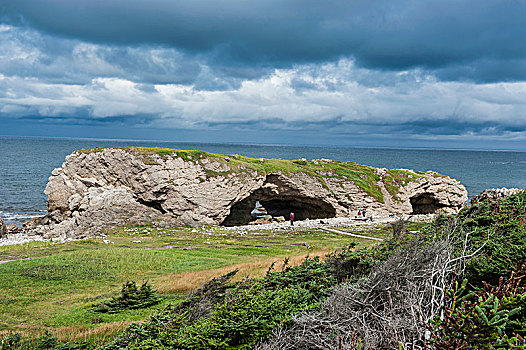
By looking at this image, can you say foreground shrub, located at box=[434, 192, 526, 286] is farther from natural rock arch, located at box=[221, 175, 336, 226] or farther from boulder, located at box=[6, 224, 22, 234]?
boulder, located at box=[6, 224, 22, 234]

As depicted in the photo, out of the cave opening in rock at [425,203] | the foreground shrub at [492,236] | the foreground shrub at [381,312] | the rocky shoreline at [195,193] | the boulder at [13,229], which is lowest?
the boulder at [13,229]

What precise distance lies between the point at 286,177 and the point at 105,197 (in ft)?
80.6

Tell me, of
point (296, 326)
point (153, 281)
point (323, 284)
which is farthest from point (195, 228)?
point (296, 326)

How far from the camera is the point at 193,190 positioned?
46.3 metres

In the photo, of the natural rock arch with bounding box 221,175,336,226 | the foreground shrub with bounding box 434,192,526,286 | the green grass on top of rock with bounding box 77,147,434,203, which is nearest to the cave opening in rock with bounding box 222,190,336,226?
the natural rock arch with bounding box 221,175,336,226

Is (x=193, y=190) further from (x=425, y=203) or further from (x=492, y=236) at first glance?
(x=492, y=236)

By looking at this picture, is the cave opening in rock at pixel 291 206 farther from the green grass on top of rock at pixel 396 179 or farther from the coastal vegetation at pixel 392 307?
the coastal vegetation at pixel 392 307

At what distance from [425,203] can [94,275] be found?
190 ft

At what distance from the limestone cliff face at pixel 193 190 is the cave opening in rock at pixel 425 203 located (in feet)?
2.01

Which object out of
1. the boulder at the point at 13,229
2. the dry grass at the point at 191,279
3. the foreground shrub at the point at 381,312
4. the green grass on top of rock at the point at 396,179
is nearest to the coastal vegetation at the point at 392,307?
the foreground shrub at the point at 381,312

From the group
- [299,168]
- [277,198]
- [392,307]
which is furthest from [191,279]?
[299,168]

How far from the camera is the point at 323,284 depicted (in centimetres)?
893

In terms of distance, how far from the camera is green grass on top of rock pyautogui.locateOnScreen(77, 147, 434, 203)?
48.1 m

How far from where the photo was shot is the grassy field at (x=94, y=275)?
10875 millimetres
